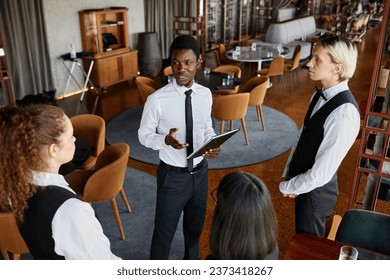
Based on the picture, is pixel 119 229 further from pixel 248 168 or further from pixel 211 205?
pixel 248 168

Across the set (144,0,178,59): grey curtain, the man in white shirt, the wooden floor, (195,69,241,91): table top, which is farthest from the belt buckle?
(144,0,178,59): grey curtain

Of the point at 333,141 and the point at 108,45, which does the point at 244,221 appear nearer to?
the point at 333,141

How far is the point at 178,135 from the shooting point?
2.25m

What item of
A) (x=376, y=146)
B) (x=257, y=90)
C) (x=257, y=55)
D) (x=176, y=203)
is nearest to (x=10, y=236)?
(x=176, y=203)

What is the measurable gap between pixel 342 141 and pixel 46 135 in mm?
1463

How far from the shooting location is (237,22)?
12.2 m

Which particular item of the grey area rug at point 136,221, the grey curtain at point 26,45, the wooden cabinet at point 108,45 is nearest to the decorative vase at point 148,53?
the wooden cabinet at point 108,45

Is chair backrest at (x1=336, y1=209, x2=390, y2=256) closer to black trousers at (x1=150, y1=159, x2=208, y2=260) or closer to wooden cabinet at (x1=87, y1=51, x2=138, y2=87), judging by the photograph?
black trousers at (x1=150, y1=159, x2=208, y2=260)

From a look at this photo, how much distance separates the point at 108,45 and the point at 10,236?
5687 mm

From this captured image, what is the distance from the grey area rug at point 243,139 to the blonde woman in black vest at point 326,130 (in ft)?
7.38

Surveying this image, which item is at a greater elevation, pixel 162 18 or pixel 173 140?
pixel 162 18

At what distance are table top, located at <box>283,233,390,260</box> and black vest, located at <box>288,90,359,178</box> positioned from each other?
1.62 feet

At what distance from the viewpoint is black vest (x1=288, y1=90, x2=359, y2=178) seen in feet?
6.56
